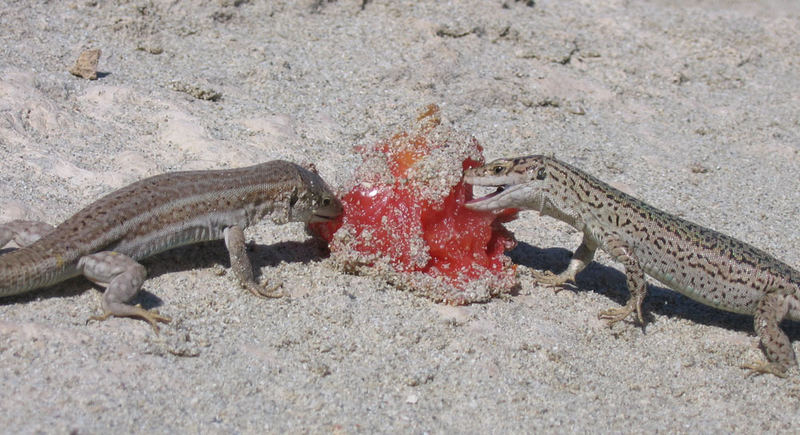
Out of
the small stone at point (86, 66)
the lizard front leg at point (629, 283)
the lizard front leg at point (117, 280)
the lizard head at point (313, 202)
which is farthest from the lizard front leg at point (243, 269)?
the small stone at point (86, 66)

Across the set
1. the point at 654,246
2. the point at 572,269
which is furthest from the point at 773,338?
the point at 572,269

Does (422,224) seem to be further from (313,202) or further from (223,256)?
(223,256)

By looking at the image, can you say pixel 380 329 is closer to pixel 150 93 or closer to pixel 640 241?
pixel 640 241

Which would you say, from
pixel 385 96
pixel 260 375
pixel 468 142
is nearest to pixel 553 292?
pixel 468 142

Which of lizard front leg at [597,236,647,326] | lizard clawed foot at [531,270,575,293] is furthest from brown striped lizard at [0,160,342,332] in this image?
lizard front leg at [597,236,647,326]

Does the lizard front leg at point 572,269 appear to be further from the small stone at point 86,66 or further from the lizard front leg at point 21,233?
the small stone at point 86,66

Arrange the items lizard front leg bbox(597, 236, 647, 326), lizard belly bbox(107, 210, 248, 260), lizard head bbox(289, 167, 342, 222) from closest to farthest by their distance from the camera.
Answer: lizard belly bbox(107, 210, 248, 260) < lizard head bbox(289, 167, 342, 222) < lizard front leg bbox(597, 236, 647, 326)

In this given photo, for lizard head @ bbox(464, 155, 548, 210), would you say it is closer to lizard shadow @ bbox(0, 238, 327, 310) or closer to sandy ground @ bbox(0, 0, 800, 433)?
sandy ground @ bbox(0, 0, 800, 433)
